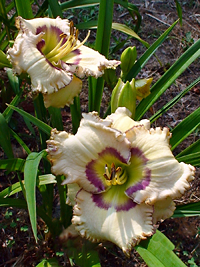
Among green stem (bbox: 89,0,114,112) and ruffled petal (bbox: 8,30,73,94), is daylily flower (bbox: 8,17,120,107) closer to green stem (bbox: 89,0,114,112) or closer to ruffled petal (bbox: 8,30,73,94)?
ruffled petal (bbox: 8,30,73,94)

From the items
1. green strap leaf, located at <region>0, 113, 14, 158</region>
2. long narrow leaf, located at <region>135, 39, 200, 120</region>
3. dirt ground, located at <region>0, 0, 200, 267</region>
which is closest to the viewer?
green strap leaf, located at <region>0, 113, 14, 158</region>

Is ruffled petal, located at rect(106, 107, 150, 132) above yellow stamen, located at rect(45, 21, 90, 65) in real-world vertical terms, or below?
below

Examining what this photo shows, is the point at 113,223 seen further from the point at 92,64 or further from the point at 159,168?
the point at 92,64

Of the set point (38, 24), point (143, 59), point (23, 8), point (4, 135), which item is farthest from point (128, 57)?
point (4, 135)

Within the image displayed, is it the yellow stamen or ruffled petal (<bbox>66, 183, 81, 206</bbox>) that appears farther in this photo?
the yellow stamen

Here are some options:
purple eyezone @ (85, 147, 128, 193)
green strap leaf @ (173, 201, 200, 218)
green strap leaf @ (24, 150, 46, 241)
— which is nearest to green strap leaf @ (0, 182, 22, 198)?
green strap leaf @ (24, 150, 46, 241)

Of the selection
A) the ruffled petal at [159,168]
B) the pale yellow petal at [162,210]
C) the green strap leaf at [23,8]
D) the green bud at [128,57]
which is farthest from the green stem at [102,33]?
the pale yellow petal at [162,210]

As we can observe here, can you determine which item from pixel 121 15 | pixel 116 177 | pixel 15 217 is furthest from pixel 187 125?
pixel 121 15

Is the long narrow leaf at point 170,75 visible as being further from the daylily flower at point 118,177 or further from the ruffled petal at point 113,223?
the ruffled petal at point 113,223

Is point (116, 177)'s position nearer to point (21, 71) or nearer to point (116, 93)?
point (116, 93)
